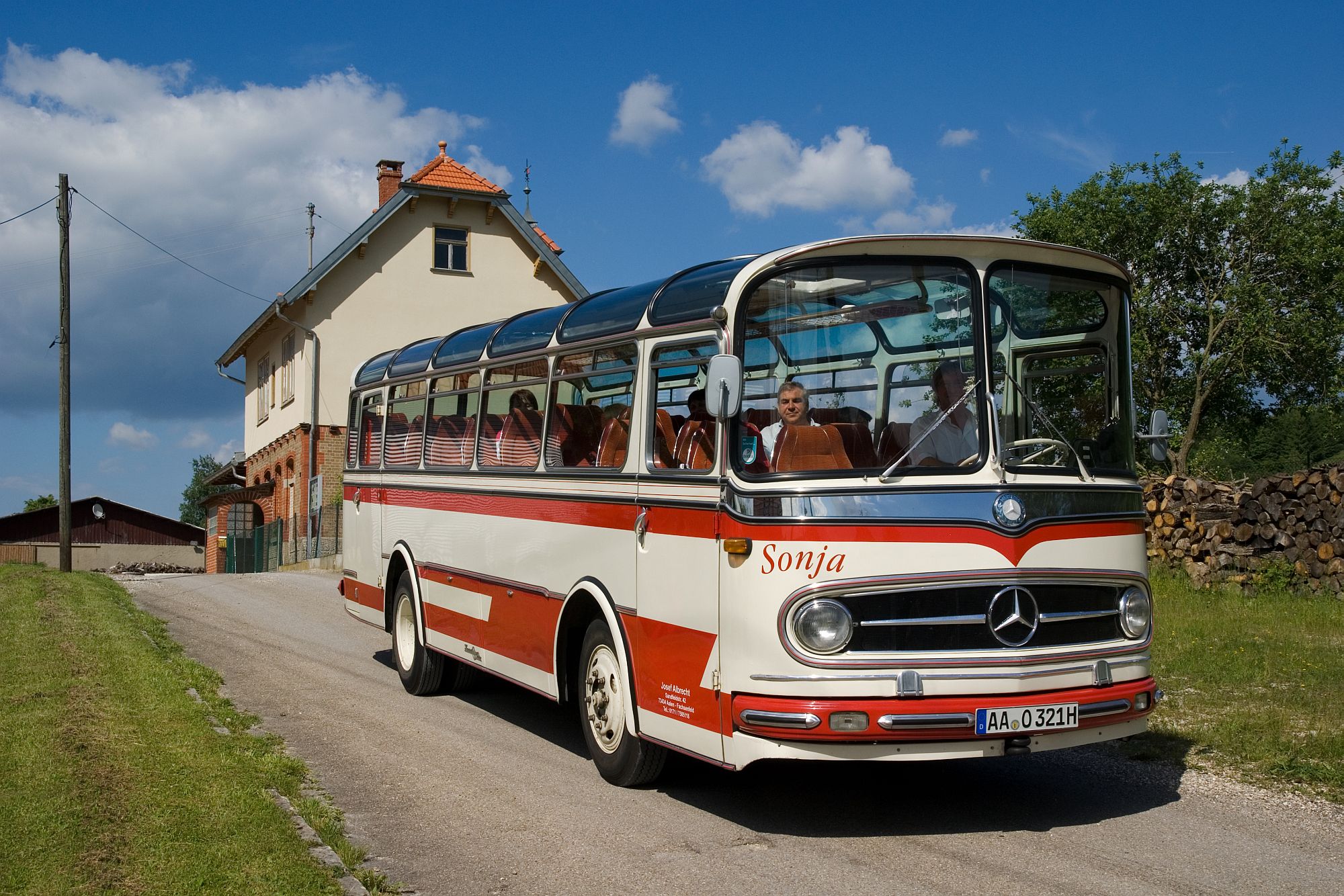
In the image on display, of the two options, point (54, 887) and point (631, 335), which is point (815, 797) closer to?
point (631, 335)

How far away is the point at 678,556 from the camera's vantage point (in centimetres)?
700

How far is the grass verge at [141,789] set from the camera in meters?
5.57

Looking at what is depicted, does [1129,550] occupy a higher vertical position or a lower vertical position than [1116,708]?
higher

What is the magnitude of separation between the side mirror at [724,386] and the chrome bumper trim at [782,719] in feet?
4.63

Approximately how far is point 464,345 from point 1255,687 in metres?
6.76

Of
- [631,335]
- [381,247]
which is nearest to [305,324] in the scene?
[381,247]

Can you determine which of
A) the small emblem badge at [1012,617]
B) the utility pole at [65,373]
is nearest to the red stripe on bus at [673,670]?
the small emblem badge at [1012,617]

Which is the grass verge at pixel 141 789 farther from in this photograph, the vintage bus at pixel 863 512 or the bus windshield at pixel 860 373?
the bus windshield at pixel 860 373

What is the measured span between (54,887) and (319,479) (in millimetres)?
31142

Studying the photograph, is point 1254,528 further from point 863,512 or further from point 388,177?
point 388,177

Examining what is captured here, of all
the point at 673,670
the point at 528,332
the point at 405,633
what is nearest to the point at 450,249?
the point at 405,633

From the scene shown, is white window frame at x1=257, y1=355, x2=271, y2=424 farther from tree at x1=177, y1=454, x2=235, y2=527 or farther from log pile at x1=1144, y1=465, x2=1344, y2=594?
tree at x1=177, y1=454, x2=235, y2=527

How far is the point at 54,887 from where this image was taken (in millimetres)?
5309

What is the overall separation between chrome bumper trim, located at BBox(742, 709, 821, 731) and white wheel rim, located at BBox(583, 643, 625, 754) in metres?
1.41
